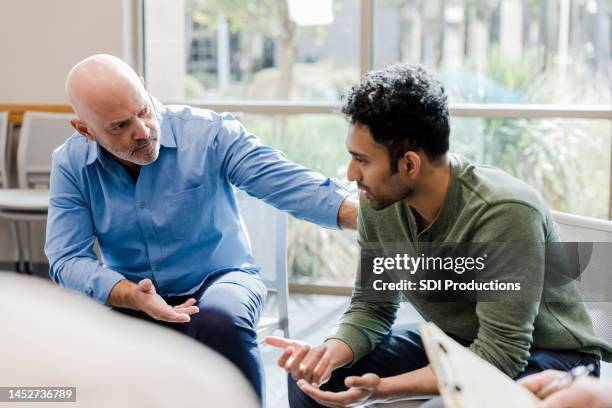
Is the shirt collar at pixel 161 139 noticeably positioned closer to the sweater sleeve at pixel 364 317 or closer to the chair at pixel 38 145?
the sweater sleeve at pixel 364 317

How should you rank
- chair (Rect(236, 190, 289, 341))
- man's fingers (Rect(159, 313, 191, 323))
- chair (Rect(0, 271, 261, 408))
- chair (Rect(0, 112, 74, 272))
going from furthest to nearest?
chair (Rect(0, 112, 74, 272))
chair (Rect(236, 190, 289, 341))
man's fingers (Rect(159, 313, 191, 323))
chair (Rect(0, 271, 261, 408))

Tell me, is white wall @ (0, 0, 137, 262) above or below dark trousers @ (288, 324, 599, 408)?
above

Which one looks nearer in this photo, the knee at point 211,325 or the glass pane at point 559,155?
the knee at point 211,325

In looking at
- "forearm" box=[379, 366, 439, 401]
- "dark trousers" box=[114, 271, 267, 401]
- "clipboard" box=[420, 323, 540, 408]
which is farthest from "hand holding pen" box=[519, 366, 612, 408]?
"dark trousers" box=[114, 271, 267, 401]

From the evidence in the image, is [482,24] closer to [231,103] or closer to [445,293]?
[231,103]

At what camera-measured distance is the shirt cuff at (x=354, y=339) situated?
6.05 ft

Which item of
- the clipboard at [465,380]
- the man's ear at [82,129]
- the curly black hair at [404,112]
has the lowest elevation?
the clipboard at [465,380]

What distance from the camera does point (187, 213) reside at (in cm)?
234

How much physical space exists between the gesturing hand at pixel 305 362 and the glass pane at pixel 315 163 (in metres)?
2.75

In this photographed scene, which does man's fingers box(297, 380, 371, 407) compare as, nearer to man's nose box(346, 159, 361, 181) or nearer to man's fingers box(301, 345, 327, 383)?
man's fingers box(301, 345, 327, 383)

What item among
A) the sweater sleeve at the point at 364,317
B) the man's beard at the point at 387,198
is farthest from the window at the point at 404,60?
the man's beard at the point at 387,198

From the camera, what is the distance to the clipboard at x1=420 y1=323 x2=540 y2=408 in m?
1.09

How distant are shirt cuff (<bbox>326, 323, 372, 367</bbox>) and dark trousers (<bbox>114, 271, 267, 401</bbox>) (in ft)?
0.94

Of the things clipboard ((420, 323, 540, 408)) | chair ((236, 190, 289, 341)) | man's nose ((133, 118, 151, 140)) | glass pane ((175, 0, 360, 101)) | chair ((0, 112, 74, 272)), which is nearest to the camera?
clipboard ((420, 323, 540, 408))
